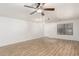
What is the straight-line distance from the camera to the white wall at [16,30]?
4715 mm

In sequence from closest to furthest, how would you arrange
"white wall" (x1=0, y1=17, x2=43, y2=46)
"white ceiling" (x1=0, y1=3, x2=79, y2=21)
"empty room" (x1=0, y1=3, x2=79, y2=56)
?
"white ceiling" (x1=0, y1=3, x2=79, y2=21) → "empty room" (x1=0, y1=3, x2=79, y2=56) → "white wall" (x1=0, y1=17, x2=43, y2=46)

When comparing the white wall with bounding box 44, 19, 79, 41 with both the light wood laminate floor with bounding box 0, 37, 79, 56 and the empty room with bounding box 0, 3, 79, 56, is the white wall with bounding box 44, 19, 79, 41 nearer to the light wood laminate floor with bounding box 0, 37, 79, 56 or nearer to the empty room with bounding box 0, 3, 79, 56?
the empty room with bounding box 0, 3, 79, 56

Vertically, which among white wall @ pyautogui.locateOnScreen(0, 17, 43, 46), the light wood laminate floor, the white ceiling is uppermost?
the white ceiling

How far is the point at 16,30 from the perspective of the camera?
5.48m

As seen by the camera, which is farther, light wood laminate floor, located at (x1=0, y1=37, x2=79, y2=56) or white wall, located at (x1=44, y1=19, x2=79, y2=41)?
white wall, located at (x1=44, y1=19, x2=79, y2=41)

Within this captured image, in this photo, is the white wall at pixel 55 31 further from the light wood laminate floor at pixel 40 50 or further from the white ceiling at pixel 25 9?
the white ceiling at pixel 25 9

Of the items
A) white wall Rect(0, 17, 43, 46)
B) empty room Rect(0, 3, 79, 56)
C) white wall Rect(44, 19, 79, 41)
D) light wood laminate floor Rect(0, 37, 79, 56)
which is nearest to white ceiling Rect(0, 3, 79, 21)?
empty room Rect(0, 3, 79, 56)

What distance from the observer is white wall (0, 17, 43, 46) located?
471 cm

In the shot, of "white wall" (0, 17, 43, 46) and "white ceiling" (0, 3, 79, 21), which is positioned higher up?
"white ceiling" (0, 3, 79, 21)

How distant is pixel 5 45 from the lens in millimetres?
4832

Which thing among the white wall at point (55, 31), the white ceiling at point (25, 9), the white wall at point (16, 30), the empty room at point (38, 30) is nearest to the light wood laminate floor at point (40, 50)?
the empty room at point (38, 30)

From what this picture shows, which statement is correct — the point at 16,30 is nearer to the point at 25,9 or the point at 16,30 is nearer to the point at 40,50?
the point at 25,9

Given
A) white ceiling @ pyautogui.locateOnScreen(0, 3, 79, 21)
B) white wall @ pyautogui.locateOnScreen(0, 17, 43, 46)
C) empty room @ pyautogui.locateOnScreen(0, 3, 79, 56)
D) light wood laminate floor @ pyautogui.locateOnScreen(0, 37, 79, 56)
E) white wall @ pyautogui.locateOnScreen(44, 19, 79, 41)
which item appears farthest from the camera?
white wall @ pyautogui.locateOnScreen(44, 19, 79, 41)

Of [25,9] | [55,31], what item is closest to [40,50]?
[25,9]
